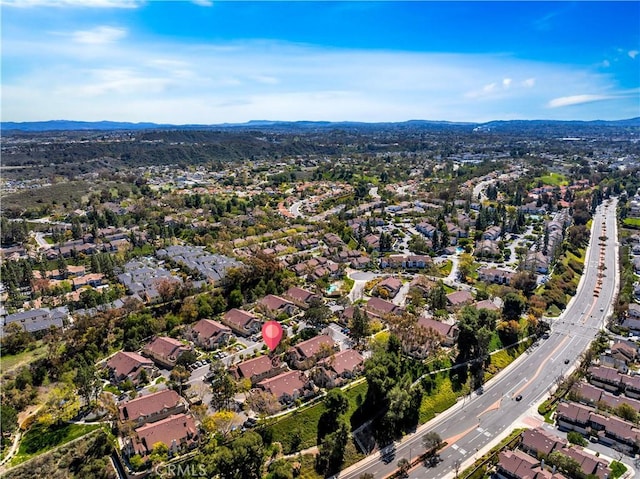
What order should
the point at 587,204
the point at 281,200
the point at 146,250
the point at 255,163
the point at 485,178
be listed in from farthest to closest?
1. the point at 255,163
2. the point at 485,178
3. the point at 281,200
4. the point at 587,204
5. the point at 146,250

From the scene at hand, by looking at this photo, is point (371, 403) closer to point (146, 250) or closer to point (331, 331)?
point (331, 331)

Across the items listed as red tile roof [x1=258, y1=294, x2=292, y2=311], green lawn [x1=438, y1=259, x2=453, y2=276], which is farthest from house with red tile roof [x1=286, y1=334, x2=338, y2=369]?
green lawn [x1=438, y1=259, x2=453, y2=276]

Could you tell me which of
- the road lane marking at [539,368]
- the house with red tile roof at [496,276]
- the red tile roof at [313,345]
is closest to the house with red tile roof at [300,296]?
the red tile roof at [313,345]

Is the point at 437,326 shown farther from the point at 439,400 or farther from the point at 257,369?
the point at 257,369

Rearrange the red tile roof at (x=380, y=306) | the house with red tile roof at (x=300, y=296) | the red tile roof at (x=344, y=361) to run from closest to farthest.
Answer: the red tile roof at (x=344, y=361), the red tile roof at (x=380, y=306), the house with red tile roof at (x=300, y=296)

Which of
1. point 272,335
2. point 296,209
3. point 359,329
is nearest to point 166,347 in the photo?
point 272,335

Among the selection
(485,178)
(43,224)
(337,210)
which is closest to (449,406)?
(337,210)

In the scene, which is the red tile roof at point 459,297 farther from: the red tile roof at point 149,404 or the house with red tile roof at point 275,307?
the red tile roof at point 149,404
